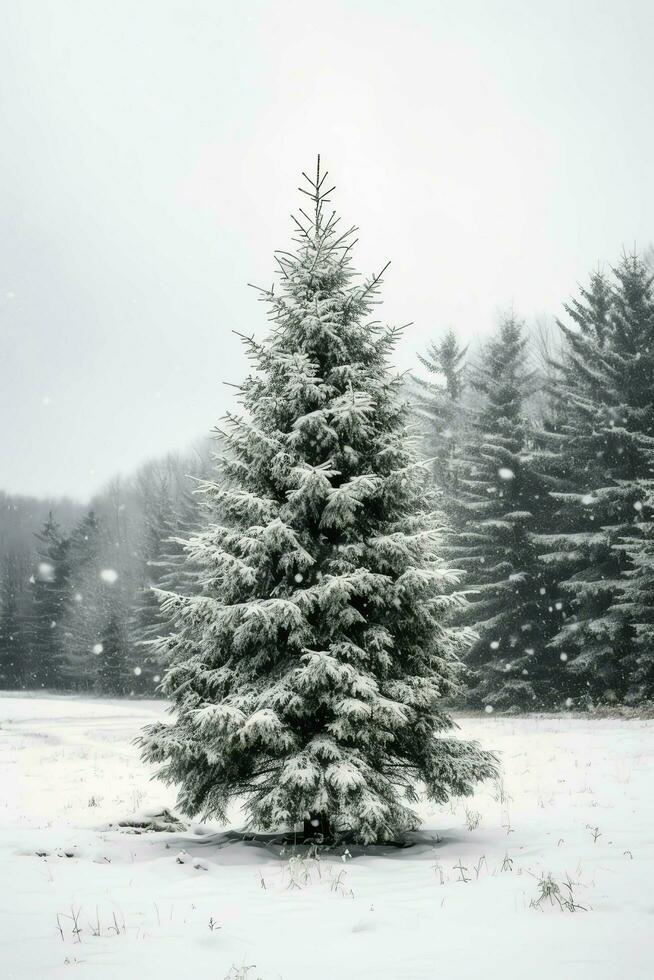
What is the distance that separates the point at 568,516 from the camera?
85.9 ft

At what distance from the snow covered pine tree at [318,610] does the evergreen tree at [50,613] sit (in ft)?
194

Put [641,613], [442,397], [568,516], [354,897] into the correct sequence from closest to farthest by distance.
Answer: [354,897]
[641,613]
[568,516]
[442,397]

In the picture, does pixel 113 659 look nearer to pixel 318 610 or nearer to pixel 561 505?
pixel 561 505

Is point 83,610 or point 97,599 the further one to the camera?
point 83,610

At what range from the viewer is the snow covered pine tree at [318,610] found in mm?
7188

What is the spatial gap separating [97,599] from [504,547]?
40828mm

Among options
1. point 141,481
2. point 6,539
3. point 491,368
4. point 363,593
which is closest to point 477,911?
point 363,593

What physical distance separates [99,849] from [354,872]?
10.3 feet

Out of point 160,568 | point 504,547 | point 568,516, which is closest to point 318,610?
point 504,547

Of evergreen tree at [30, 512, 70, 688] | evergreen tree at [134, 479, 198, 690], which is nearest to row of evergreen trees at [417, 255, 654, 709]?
evergreen tree at [134, 479, 198, 690]

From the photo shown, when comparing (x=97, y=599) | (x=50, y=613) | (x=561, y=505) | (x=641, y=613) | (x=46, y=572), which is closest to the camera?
(x=641, y=613)

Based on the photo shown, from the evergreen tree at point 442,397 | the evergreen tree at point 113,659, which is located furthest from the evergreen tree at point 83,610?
the evergreen tree at point 442,397

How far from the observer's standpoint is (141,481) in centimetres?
7500

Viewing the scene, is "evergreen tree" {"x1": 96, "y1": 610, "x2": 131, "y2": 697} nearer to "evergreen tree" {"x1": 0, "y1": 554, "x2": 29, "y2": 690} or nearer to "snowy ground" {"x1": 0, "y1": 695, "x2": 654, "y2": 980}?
"evergreen tree" {"x1": 0, "y1": 554, "x2": 29, "y2": 690}
